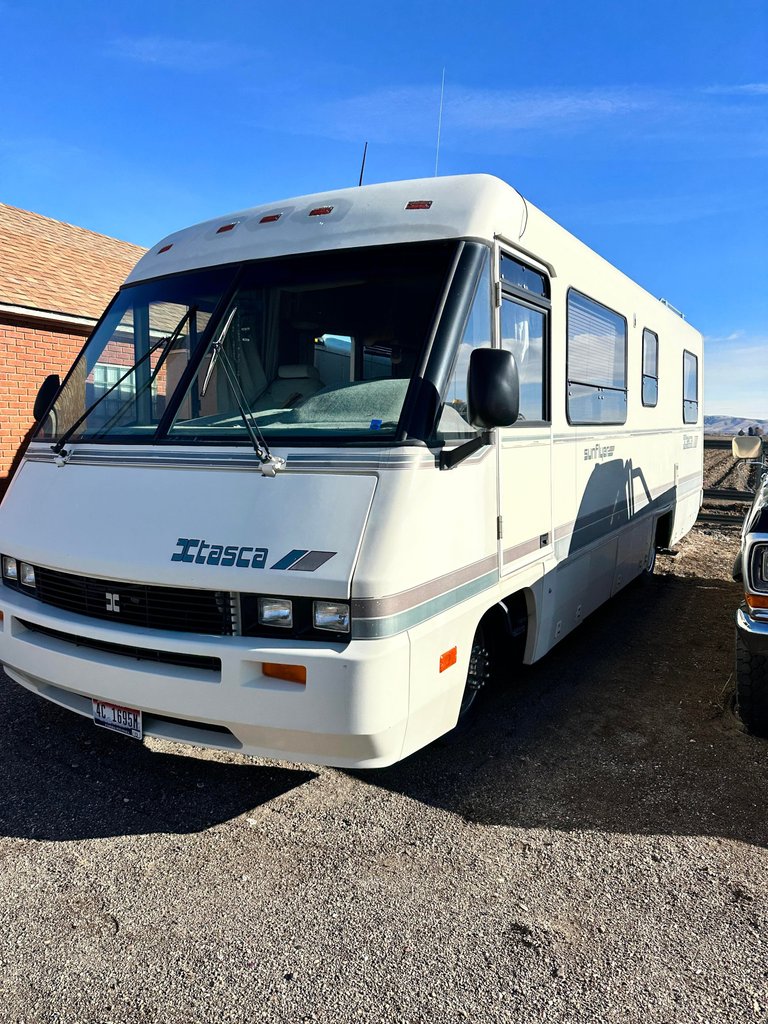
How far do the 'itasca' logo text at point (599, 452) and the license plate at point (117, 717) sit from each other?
11.1 feet

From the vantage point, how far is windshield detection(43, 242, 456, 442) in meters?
3.63

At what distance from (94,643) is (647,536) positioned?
5499 mm

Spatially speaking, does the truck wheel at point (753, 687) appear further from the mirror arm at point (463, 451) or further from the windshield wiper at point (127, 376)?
the windshield wiper at point (127, 376)

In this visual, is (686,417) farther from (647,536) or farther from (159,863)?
(159,863)

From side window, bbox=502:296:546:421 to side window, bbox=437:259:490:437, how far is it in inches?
9.6

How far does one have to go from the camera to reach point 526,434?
14.0 feet

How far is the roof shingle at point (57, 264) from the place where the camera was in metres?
10.4

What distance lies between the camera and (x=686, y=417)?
Result: 912 centimetres

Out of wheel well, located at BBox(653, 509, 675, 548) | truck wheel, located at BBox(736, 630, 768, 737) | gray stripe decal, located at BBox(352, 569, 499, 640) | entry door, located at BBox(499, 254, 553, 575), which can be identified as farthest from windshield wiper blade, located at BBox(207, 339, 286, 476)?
wheel well, located at BBox(653, 509, 675, 548)

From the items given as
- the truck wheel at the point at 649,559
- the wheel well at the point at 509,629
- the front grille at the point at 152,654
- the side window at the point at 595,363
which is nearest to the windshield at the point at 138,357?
the front grille at the point at 152,654

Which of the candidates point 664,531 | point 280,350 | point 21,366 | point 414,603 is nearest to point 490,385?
Answer: point 414,603

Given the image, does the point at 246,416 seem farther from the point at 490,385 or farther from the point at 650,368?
the point at 650,368

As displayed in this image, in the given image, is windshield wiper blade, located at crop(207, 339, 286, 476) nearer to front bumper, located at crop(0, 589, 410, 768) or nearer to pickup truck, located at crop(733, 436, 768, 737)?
front bumper, located at crop(0, 589, 410, 768)

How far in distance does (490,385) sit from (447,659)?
125 centimetres
